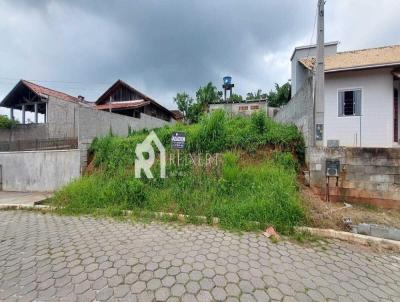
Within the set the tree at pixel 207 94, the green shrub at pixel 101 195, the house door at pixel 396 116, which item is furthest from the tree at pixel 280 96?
the green shrub at pixel 101 195

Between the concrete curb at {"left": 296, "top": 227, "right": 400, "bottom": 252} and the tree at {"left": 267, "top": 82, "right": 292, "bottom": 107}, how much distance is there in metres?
18.9

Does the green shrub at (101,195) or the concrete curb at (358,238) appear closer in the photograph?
the concrete curb at (358,238)

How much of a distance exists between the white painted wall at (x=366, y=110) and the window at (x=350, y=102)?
0.51ft

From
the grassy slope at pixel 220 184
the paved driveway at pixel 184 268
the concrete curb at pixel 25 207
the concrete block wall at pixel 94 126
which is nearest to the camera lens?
the paved driveway at pixel 184 268

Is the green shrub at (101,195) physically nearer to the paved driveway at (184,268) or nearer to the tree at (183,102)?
the paved driveway at (184,268)

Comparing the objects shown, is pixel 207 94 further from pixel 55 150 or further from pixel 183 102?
pixel 55 150

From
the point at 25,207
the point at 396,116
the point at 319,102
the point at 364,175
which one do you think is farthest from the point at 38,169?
the point at 396,116

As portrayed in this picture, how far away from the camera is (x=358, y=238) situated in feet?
11.6

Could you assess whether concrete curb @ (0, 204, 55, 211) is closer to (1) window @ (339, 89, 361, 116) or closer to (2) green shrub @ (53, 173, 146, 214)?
(2) green shrub @ (53, 173, 146, 214)

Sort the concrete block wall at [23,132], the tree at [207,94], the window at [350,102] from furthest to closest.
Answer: the tree at [207,94] → the concrete block wall at [23,132] → the window at [350,102]

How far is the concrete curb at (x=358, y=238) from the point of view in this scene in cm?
339

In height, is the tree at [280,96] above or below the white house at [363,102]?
above

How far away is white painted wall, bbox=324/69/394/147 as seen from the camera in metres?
8.75

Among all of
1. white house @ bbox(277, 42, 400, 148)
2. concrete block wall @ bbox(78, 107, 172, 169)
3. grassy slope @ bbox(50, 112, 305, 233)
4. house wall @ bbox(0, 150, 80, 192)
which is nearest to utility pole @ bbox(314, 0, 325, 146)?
grassy slope @ bbox(50, 112, 305, 233)
